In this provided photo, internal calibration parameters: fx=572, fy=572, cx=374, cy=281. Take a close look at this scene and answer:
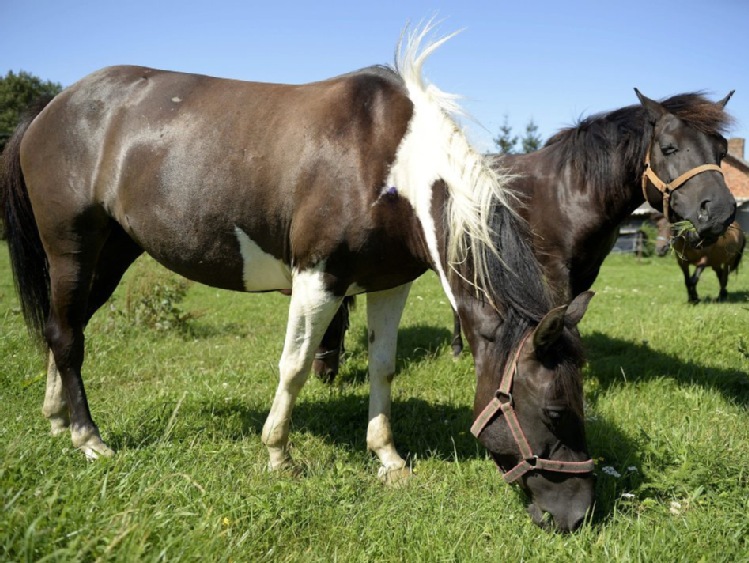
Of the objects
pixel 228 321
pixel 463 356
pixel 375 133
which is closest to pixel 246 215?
pixel 375 133

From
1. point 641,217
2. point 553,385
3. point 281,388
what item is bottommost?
point 641,217

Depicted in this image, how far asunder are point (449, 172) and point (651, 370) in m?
3.46

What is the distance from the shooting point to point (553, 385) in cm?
249

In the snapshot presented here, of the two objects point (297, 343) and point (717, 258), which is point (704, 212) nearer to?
point (297, 343)

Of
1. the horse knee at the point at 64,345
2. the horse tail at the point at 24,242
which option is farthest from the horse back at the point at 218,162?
the horse knee at the point at 64,345

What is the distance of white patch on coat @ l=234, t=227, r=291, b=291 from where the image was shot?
10.8 ft

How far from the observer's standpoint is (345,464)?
11.3 feet

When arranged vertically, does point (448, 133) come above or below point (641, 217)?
above

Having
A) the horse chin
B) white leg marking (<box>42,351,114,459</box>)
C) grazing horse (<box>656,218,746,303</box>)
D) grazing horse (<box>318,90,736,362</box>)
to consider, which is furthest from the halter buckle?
grazing horse (<box>656,218,746,303</box>)

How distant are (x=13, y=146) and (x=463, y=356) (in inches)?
167

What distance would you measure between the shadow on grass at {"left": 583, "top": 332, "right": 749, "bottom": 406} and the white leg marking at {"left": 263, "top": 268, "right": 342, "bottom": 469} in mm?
2625

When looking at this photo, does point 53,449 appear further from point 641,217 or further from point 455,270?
point 641,217

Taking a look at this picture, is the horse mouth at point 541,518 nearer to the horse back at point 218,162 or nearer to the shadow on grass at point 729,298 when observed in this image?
the horse back at point 218,162

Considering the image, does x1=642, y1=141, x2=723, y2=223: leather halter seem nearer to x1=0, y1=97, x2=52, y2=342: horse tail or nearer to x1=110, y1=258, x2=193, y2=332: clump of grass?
x1=0, y1=97, x2=52, y2=342: horse tail
